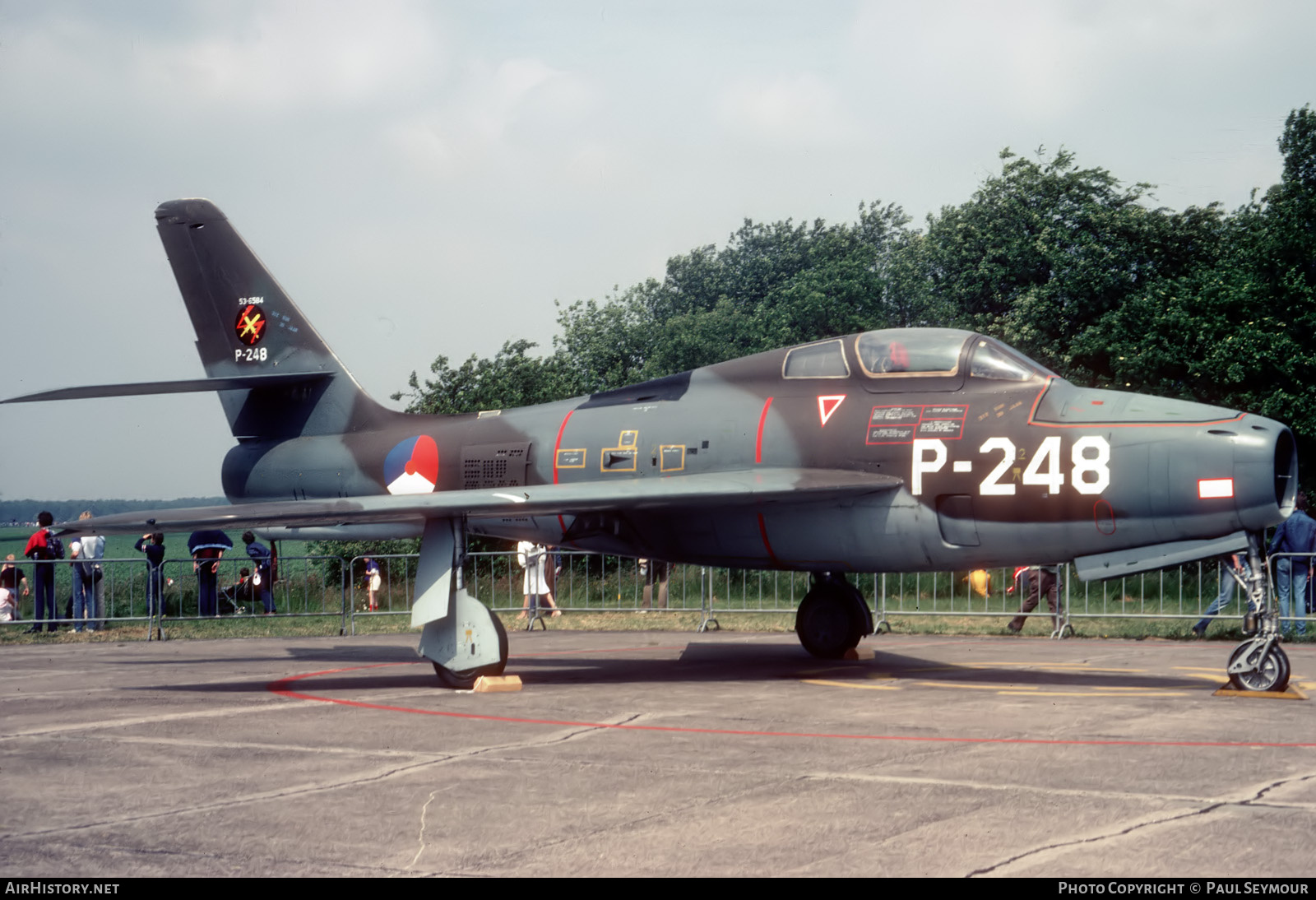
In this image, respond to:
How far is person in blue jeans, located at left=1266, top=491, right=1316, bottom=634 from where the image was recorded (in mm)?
17375

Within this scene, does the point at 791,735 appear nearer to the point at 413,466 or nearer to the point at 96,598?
the point at 413,466

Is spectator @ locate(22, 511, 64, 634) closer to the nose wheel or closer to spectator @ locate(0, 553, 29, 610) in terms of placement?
spectator @ locate(0, 553, 29, 610)

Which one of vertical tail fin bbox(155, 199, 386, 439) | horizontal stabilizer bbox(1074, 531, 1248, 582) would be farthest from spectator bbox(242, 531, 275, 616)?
horizontal stabilizer bbox(1074, 531, 1248, 582)

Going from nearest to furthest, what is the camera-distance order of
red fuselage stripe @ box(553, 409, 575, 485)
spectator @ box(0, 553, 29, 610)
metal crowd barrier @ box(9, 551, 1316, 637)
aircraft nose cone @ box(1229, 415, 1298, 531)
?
1. aircraft nose cone @ box(1229, 415, 1298, 531)
2. red fuselage stripe @ box(553, 409, 575, 485)
3. metal crowd barrier @ box(9, 551, 1316, 637)
4. spectator @ box(0, 553, 29, 610)

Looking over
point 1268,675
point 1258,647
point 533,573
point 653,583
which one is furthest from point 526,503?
point 653,583

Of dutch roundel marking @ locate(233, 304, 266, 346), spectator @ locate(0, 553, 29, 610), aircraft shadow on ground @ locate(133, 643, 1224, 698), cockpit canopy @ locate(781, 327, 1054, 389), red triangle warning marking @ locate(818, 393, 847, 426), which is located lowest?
aircraft shadow on ground @ locate(133, 643, 1224, 698)

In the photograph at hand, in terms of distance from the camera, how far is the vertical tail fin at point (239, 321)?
16.0 meters

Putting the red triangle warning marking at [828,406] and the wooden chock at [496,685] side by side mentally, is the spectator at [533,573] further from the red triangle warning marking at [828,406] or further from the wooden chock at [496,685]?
the red triangle warning marking at [828,406]

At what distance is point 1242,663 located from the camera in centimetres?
1051

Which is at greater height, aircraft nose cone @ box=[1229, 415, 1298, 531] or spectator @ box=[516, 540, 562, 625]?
aircraft nose cone @ box=[1229, 415, 1298, 531]

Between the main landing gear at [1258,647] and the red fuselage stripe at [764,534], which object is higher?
the red fuselage stripe at [764,534]

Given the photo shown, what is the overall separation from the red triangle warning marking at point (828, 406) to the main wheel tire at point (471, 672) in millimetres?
3849

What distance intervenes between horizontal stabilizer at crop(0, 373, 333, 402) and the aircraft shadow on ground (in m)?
3.57

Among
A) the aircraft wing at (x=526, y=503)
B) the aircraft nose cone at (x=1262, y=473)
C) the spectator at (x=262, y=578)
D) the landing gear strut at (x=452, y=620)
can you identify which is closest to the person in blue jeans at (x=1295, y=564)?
the aircraft nose cone at (x=1262, y=473)
